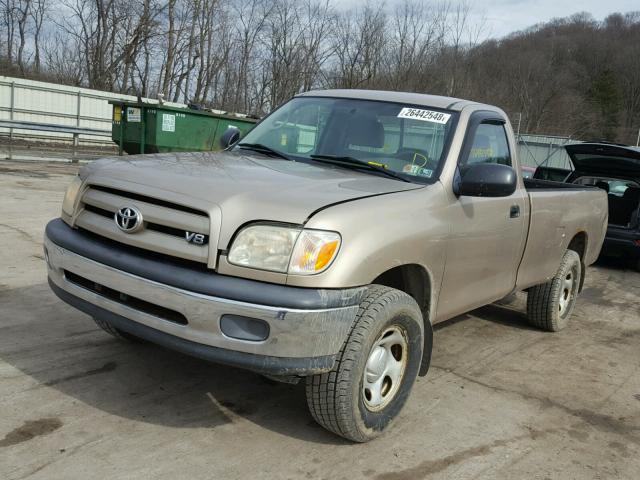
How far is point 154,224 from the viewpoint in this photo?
291 centimetres

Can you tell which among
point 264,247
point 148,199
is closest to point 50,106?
point 148,199

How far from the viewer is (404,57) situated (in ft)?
86.6

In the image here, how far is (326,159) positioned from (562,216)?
236cm

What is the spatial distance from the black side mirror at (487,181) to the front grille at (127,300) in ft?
5.90

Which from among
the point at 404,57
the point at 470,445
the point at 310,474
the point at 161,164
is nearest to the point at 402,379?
the point at 470,445

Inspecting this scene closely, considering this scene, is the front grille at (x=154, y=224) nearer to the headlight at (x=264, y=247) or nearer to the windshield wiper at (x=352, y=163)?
the headlight at (x=264, y=247)

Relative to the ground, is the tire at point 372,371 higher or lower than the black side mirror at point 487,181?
lower

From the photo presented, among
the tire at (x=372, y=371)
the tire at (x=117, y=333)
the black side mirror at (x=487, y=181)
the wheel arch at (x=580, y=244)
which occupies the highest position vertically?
the black side mirror at (x=487, y=181)

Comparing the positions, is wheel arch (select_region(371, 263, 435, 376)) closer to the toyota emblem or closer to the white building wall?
the toyota emblem

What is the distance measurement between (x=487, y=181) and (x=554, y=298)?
7.58ft

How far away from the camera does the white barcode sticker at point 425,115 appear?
4012mm

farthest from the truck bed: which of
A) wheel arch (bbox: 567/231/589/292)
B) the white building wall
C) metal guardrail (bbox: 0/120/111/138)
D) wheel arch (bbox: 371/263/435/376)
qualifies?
the white building wall

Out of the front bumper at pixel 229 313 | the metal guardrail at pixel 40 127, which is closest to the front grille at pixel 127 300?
the front bumper at pixel 229 313

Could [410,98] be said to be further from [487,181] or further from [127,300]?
[127,300]
